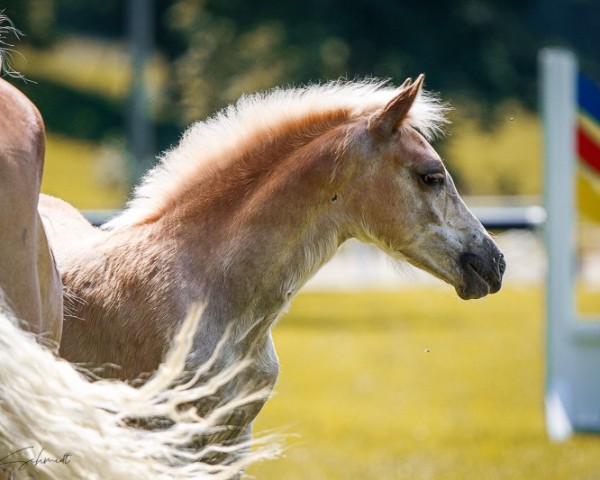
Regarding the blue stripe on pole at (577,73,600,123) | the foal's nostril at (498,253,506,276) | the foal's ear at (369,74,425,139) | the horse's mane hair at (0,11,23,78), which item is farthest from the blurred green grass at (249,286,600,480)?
the blue stripe on pole at (577,73,600,123)

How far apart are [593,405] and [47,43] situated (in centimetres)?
3454

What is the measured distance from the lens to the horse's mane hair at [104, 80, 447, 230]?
170 inches

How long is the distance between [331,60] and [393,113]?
25467mm

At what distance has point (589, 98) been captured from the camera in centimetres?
923

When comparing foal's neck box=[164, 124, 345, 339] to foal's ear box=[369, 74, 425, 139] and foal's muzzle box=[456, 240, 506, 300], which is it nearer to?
foal's ear box=[369, 74, 425, 139]

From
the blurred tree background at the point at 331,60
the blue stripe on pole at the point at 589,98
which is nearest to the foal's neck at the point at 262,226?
the blue stripe on pole at the point at 589,98

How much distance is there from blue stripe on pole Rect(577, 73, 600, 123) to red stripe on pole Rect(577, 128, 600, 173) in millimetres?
189

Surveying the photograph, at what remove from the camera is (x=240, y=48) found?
31.3m

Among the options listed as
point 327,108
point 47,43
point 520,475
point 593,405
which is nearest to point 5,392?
point 327,108

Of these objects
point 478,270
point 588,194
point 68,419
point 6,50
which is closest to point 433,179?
point 478,270

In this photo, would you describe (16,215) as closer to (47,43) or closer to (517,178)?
(517,178)

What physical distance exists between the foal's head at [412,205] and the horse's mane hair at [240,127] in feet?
0.34

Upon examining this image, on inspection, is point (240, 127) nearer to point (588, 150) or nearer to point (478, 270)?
point (478, 270)

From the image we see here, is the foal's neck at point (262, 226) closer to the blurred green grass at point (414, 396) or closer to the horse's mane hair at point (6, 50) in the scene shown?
the blurred green grass at point (414, 396)
